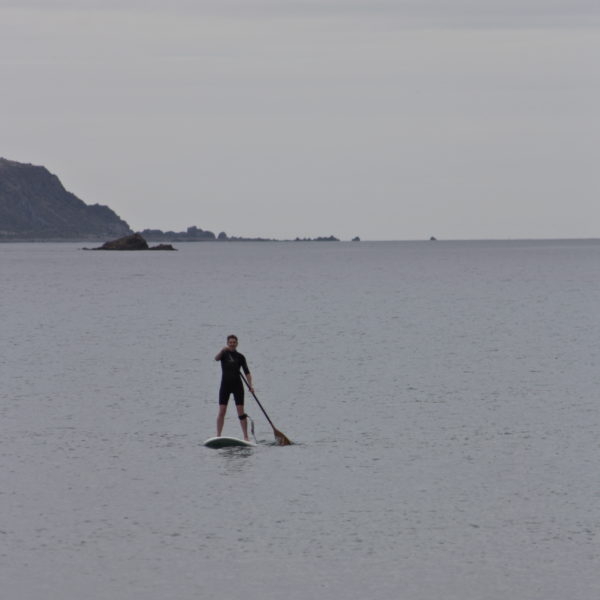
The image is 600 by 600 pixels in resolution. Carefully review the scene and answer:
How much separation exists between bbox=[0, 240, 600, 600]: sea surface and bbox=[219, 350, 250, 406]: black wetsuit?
125cm

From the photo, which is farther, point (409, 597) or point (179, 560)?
point (179, 560)

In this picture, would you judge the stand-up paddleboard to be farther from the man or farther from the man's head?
the man's head

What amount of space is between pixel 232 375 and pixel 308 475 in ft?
14.1

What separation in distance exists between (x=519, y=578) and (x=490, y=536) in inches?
88.1

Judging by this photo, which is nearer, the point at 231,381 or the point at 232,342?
the point at 232,342

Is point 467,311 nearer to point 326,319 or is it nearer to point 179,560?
point 326,319

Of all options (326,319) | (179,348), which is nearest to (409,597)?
(179,348)

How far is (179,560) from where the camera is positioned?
17.3m

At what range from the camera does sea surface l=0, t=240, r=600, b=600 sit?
54.5ft

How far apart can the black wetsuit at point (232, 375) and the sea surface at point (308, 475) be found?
4.11 ft

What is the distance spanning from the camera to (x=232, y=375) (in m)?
27.1

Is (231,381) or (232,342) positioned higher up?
(232,342)

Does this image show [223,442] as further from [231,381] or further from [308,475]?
[308,475]

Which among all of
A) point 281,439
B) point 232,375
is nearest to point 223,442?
point 281,439
